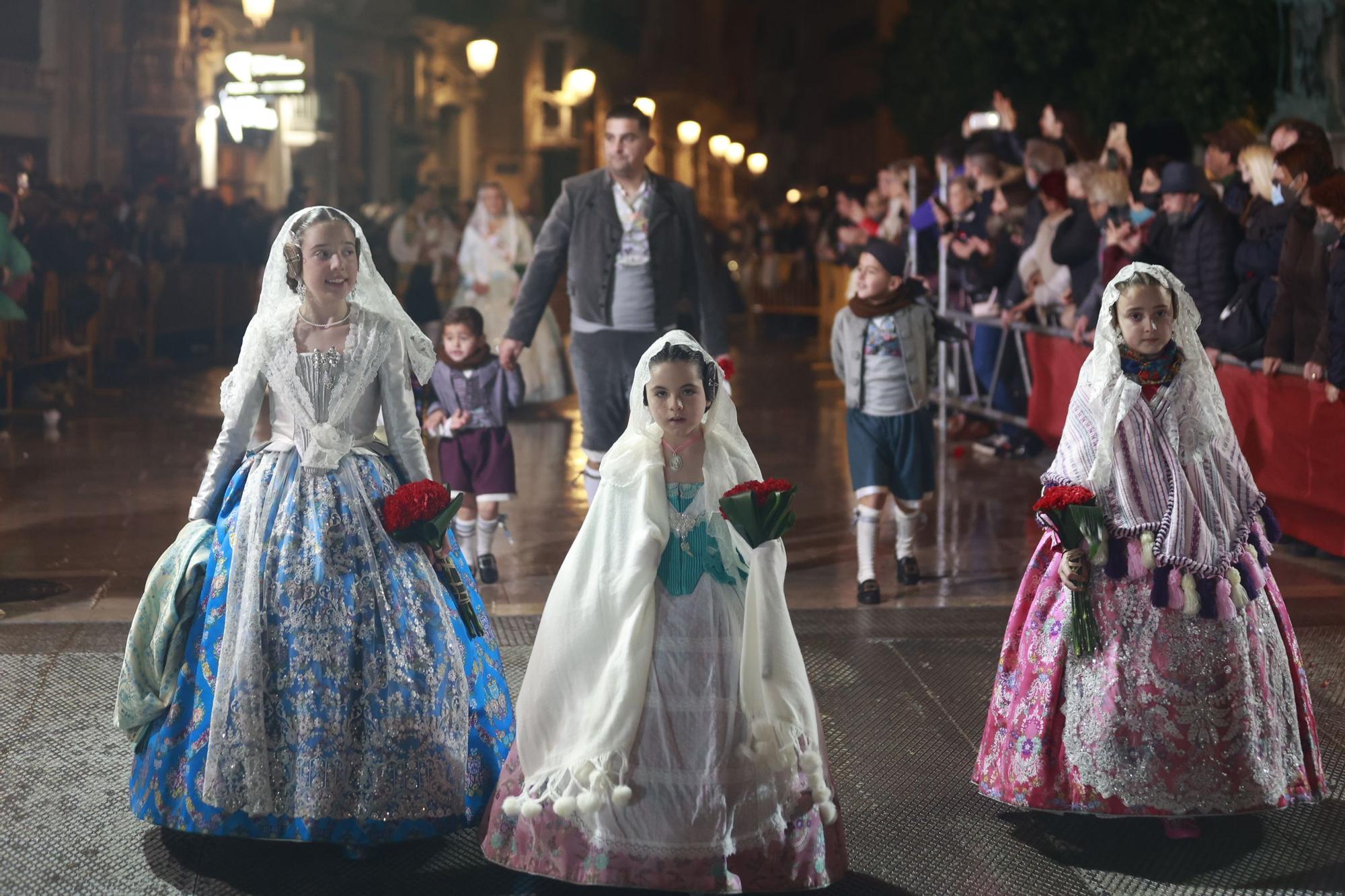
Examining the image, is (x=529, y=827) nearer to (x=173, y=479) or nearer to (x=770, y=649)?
(x=770, y=649)

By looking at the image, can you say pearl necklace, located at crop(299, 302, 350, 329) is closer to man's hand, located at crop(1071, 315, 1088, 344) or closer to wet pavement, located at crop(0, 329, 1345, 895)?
wet pavement, located at crop(0, 329, 1345, 895)

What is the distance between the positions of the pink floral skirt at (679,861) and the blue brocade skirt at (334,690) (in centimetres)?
37

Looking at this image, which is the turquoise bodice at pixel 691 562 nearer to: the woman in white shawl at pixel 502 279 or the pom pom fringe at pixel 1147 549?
the pom pom fringe at pixel 1147 549

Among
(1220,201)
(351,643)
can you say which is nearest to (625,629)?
(351,643)

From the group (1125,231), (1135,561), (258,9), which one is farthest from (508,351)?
(258,9)

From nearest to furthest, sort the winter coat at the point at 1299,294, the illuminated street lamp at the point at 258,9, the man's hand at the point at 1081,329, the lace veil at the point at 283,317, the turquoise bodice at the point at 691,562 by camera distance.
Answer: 1. the turquoise bodice at the point at 691,562
2. the lace veil at the point at 283,317
3. the winter coat at the point at 1299,294
4. the man's hand at the point at 1081,329
5. the illuminated street lamp at the point at 258,9

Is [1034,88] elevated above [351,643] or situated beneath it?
elevated above

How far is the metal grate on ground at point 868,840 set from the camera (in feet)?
14.7

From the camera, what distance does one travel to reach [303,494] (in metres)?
4.71

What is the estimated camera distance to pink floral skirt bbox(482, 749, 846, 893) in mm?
4156

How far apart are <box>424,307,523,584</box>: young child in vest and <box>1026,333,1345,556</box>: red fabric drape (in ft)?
11.1

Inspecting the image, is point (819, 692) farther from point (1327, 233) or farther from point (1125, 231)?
point (1125, 231)

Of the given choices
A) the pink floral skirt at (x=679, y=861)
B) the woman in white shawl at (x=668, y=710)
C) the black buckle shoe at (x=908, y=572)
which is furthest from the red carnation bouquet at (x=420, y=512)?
the black buckle shoe at (x=908, y=572)

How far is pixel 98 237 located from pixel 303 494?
12.7 meters
